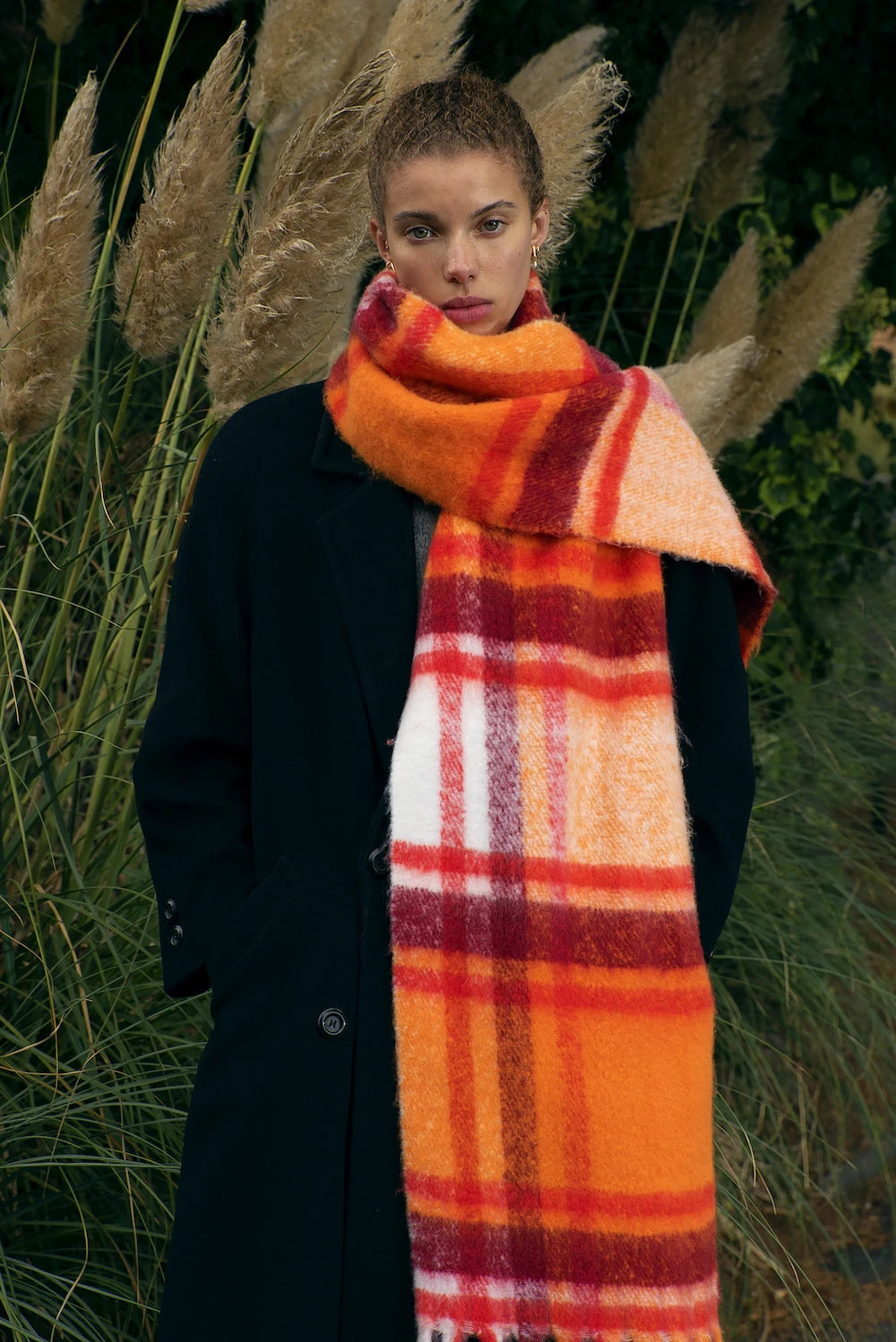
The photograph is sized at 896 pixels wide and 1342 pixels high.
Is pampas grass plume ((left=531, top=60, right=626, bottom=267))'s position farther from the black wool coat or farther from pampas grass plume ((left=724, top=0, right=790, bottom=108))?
the black wool coat

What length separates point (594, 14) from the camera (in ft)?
13.7

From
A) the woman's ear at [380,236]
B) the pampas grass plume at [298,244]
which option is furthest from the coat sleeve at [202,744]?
the pampas grass plume at [298,244]

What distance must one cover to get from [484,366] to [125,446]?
153cm

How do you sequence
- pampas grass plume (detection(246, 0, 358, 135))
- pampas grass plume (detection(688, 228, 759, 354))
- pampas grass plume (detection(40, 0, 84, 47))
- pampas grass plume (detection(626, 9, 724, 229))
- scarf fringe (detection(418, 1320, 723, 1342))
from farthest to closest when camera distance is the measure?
pampas grass plume (detection(626, 9, 724, 229)), pampas grass plume (detection(688, 228, 759, 354)), pampas grass plume (detection(40, 0, 84, 47)), pampas grass plume (detection(246, 0, 358, 135)), scarf fringe (detection(418, 1320, 723, 1342))

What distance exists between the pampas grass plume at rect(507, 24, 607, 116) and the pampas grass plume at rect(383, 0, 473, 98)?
40cm

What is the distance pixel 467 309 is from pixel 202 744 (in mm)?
608

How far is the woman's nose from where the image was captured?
1.63 metres

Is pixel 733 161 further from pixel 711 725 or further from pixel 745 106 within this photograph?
pixel 711 725

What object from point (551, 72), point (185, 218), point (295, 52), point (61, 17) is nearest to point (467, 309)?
point (185, 218)

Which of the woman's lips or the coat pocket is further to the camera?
the woman's lips

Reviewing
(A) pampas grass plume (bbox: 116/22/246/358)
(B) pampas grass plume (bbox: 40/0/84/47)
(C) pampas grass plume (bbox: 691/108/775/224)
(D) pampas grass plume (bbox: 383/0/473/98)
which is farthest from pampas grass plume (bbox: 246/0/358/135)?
(C) pampas grass plume (bbox: 691/108/775/224)

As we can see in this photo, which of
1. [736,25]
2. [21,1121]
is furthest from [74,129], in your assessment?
[736,25]

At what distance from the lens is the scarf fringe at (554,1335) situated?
1485 mm

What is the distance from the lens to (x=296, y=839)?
158cm
